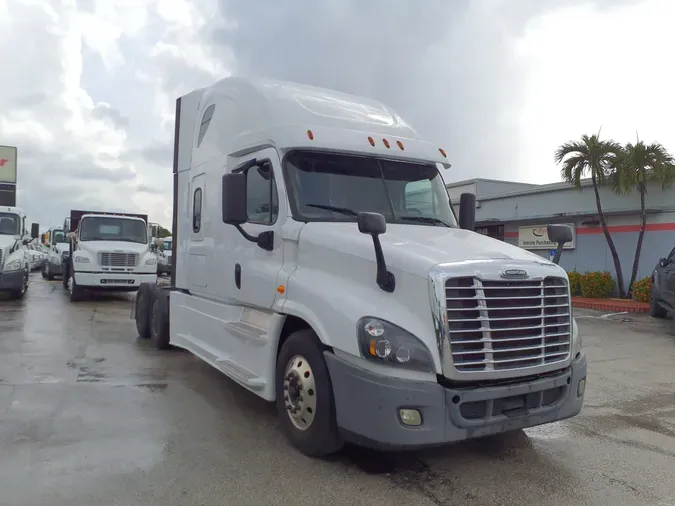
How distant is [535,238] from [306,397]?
17.8 m

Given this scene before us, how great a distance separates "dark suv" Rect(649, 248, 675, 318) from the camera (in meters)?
12.2

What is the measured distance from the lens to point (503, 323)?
4.16 meters

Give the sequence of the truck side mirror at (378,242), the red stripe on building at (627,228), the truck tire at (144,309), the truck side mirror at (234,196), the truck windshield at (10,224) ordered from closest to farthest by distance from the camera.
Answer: the truck side mirror at (378,242), the truck side mirror at (234,196), the truck tire at (144,309), the truck windshield at (10,224), the red stripe on building at (627,228)

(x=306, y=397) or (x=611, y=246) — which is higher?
(x=611, y=246)

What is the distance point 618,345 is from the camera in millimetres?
10477

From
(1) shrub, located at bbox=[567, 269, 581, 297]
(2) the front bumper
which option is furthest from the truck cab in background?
(1) shrub, located at bbox=[567, 269, 581, 297]

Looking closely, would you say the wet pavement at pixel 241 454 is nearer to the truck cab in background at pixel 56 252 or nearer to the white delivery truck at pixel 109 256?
the white delivery truck at pixel 109 256

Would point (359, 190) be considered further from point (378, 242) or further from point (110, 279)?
point (110, 279)

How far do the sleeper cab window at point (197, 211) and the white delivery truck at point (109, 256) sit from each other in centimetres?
866

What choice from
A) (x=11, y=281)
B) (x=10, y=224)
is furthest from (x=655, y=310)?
(x=10, y=224)

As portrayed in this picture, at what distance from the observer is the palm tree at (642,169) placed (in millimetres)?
16469

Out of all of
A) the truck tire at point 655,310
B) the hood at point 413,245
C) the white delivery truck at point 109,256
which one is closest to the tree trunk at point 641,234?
the truck tire at point 655,310

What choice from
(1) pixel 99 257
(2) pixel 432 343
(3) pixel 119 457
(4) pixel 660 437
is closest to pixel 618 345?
(4) pixel 660 437

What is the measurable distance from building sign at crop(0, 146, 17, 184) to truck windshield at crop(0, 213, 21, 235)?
7.76 m
